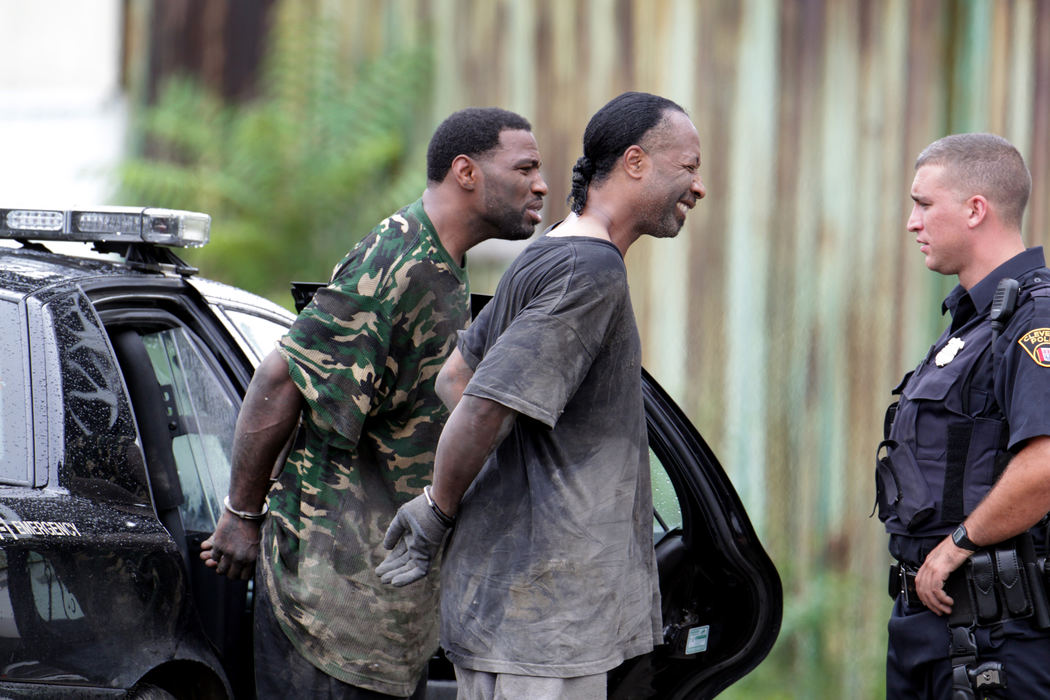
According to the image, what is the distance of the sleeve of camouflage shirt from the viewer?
9.72ft

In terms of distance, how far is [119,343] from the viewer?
11.4 ft

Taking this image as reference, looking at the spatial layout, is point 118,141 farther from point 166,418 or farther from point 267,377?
point 267,377

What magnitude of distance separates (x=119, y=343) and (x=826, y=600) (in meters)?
3.47

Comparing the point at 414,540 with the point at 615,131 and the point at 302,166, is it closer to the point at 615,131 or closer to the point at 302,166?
the point at 615,131

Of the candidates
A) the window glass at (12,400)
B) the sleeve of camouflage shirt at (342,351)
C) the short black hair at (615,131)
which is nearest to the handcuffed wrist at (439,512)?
the sleeve of camouflage shirt at (342,351)

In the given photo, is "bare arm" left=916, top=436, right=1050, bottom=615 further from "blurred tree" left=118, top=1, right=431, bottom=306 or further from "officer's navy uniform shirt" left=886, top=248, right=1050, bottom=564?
"blurred tree" left=118, top=1, right=431, bottom=306

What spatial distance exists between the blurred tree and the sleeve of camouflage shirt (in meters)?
3.75

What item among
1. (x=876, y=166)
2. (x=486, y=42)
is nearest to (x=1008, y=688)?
(x=876, y=166)

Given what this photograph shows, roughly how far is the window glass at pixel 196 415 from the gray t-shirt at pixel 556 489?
1.24 m

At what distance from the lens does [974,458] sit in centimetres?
296

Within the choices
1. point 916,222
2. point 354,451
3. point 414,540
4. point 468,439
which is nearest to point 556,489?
point 468,439

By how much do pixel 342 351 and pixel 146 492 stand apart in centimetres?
63

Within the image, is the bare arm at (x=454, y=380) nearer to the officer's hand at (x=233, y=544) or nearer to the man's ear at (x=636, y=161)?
the man's ear at (x=636, y=161)

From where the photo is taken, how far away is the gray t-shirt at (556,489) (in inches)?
98.0
